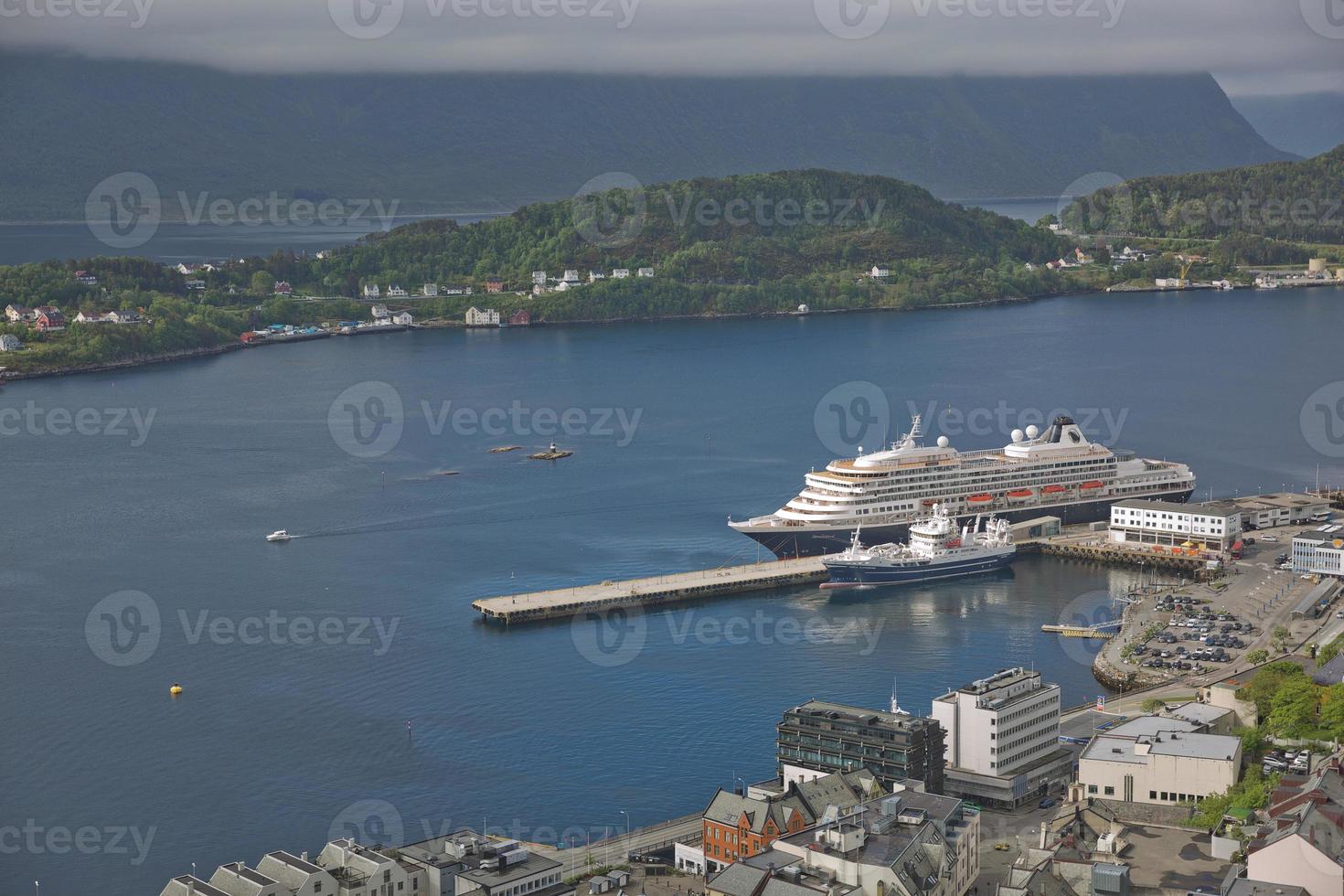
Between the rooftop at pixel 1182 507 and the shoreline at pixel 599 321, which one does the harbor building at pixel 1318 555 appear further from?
the shoreline at pixel 599 321

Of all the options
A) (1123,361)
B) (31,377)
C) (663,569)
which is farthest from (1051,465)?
(31,377)

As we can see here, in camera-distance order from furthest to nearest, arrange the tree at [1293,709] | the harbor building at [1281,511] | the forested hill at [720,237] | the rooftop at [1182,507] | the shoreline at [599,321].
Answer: the forested hill at [720,237], the shoreline at [599,321], the harbor building at [1281,511], the rooftop at [1182,507], the tree at [1293,709]

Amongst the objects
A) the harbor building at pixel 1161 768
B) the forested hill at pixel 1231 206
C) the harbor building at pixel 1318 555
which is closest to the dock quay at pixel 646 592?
the harbor building at pixel 1318 555

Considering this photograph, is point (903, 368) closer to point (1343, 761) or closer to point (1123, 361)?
point (1123, 361)

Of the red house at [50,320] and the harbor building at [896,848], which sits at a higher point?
the red house at [50,320]

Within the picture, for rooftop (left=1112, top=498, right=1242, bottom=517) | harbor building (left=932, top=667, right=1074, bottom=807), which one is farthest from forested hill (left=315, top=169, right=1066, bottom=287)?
harbor building (left=932, top=667, right=1074, bottom=807)

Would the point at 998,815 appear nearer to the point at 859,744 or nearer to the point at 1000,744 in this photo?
the point at 1000,744

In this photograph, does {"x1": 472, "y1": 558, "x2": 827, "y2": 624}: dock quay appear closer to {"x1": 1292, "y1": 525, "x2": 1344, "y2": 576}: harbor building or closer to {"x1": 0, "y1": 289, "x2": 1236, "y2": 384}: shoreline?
{"x1": 1292, "y1": 525, "x2": 1344, "y2": 576}: harbor building

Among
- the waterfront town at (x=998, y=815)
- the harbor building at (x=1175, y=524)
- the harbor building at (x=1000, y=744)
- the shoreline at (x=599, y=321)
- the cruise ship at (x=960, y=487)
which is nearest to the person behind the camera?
the waterfront town at (x=998, y=815)
